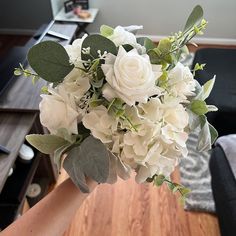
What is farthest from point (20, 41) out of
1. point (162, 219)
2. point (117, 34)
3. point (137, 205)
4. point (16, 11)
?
point (162, 219)

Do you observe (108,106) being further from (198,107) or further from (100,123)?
(198,107)

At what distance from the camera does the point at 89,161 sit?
0.50m

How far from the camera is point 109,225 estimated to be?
131 cm

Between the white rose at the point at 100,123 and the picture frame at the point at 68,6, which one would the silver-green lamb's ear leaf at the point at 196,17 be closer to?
the white rose at the point at 100,123

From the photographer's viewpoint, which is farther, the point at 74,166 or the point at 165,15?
the point at 165,15

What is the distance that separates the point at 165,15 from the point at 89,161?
8.58 feet

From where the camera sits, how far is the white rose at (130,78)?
0.45 meters

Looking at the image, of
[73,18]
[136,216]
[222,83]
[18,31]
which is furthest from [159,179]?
[73,18]

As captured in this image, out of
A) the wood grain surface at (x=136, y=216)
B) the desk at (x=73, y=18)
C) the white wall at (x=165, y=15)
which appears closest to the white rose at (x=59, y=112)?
the wood grain surface at (x=136, y=216)

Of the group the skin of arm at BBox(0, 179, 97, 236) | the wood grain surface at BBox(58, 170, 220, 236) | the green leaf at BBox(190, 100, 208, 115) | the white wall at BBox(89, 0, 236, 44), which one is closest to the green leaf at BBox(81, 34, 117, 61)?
the green leaf at BBox(190, 100, 208, 115)

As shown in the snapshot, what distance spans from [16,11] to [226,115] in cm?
126

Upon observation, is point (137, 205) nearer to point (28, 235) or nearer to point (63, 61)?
point (28, 235)

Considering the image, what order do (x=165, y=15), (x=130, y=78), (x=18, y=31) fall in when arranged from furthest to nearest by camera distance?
1. (x=165, y=15)
2. (x=18, y=31)
3. (x=130, y=78)

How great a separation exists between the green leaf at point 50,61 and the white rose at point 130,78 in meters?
0.09
